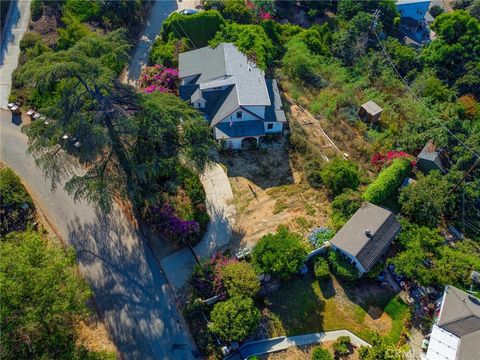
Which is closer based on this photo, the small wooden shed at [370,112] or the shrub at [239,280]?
the shrub at [239,280]

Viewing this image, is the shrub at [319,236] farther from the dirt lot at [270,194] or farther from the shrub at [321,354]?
the shrub at [321,354]

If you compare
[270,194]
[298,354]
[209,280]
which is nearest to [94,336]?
[209,280]

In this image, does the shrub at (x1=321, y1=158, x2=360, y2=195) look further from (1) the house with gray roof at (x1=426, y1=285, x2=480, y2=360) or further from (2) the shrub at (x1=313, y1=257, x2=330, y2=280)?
(1) the house with gray roof at (x1=426, y1=285, x2=480, y2=360)

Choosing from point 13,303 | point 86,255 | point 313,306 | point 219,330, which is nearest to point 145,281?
point 86,255

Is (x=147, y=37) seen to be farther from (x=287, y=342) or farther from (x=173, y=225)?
(x=287, y=342)

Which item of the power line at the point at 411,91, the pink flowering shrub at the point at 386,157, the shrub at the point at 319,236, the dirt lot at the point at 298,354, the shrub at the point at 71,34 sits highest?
the shrub at the point at 71,34

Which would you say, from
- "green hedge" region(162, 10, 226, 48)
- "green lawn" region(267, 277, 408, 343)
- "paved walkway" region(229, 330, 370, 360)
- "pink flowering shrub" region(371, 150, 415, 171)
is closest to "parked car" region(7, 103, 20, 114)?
"green hedge" region(162, 10, 226, 48)

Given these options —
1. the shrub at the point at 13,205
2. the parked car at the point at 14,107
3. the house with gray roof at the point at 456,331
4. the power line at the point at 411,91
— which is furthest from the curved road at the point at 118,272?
the power line at the point at 411,91

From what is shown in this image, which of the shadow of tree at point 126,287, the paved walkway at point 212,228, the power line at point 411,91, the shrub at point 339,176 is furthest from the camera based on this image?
the power line at point 411,91
